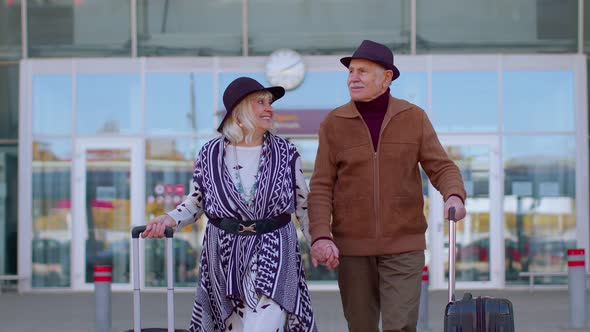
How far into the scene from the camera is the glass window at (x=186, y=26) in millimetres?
16531

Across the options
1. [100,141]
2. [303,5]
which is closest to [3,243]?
[100,141]

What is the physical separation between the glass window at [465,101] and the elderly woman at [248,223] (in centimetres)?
1111

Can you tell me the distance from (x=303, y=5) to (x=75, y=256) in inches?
209

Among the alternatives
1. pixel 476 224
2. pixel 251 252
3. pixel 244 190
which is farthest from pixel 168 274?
pixel 476 224

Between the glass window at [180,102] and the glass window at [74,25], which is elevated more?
the glass window at [74,25]

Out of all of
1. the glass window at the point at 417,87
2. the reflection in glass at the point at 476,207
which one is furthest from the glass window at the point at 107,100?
the reflection in glass at the point at 476,207

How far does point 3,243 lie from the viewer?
16797 mm

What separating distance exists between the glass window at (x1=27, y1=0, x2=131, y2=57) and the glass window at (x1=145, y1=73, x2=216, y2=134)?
0.95 meters

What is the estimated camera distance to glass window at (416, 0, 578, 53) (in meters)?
16.3

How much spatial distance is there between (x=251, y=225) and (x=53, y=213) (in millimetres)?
12083

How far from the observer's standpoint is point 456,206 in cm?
498

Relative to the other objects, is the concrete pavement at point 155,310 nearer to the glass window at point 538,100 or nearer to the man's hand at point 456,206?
the glass window at point 538,100

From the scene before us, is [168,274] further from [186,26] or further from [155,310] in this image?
[186,26]

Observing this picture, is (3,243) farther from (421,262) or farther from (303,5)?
(421,262)
